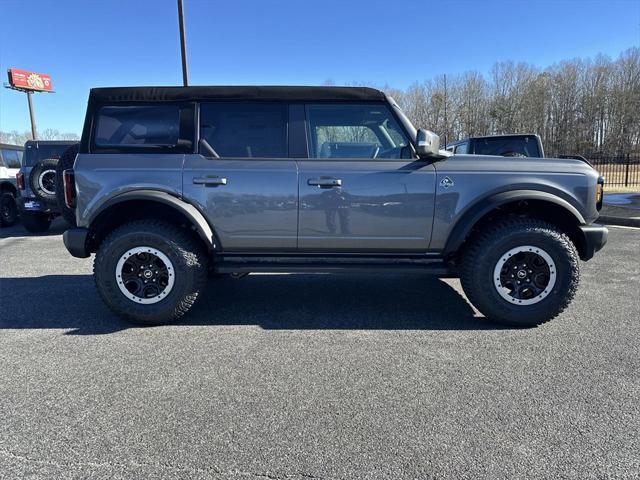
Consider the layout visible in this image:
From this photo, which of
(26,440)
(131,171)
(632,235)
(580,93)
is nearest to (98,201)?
(131,171)

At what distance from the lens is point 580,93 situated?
1825 inches

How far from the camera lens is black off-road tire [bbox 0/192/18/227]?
993 centimetres

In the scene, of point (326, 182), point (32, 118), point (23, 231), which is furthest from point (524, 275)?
point (32, 118)

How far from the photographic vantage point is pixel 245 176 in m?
3.56

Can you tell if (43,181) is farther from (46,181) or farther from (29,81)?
(29,81)

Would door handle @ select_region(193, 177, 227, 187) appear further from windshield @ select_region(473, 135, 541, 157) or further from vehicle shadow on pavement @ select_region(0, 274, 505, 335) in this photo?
windshield @ select_region(473, 135, 541, 157)

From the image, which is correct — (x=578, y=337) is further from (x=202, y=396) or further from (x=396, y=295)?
(x=202, y=396)

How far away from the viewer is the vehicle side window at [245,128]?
370 centimetres

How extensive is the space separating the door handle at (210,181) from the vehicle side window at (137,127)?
0.43 metres

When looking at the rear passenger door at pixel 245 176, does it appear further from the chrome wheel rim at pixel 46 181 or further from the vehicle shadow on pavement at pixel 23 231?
the vehicle shadow on pavement at pixel 23 231

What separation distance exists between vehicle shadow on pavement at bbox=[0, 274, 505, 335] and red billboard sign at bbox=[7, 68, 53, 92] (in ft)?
130

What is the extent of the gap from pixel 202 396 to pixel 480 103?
4687 cm

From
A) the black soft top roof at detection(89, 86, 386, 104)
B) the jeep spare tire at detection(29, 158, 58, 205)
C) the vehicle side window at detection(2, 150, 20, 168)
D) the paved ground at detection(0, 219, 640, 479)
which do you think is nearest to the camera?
the paved ground at detection(0, 219, 640, 479)

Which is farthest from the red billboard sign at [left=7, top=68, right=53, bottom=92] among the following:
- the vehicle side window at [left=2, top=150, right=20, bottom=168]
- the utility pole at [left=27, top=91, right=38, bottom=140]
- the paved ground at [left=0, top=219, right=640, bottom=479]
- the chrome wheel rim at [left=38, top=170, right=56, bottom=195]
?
the paved ground at [left=0, top=219, right=640, bottom=479]
